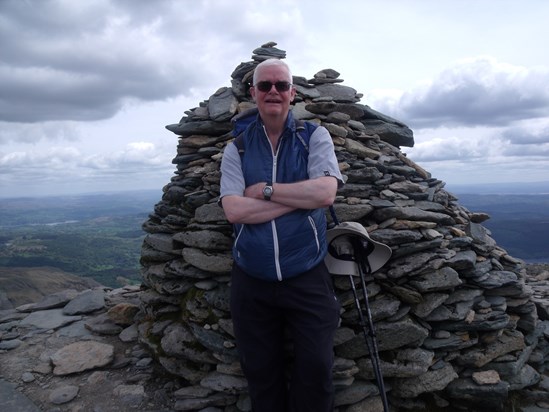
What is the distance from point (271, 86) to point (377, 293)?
382cm

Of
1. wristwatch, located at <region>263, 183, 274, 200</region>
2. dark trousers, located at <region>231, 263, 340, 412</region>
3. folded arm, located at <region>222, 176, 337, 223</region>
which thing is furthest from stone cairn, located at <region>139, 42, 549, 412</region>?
wristwatch, located at <region>263, 183, 274, 200</region>

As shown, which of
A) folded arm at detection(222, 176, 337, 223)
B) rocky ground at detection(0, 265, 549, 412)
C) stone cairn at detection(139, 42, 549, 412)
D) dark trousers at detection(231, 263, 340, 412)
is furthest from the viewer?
rocky ground at detection(0, 265, 549, 412)

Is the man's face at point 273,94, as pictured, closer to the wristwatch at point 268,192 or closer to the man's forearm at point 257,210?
the wristwatch at point 268,192

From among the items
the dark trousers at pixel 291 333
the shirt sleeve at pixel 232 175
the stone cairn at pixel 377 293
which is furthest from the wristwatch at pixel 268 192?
the stone cairn at pixel 377 293

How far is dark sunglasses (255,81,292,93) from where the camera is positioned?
15.5 feet

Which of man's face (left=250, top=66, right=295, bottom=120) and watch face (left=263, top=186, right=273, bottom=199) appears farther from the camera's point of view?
man's face (left=250, top=66, right=295, bottom=120)

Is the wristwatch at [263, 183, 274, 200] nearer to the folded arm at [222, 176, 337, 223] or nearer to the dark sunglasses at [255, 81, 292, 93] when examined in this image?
the folded arm at [222, 176, 337, 223]

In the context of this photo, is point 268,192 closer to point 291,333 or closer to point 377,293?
point 291,333

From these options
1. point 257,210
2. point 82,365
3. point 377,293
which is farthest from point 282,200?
point 82,365

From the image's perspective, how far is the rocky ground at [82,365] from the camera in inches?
260

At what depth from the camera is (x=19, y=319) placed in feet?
32.3

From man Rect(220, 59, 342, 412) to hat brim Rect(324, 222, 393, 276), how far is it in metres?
0.65

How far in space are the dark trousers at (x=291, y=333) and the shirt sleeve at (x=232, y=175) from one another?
103 cm

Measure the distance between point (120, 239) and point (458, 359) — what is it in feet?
607
